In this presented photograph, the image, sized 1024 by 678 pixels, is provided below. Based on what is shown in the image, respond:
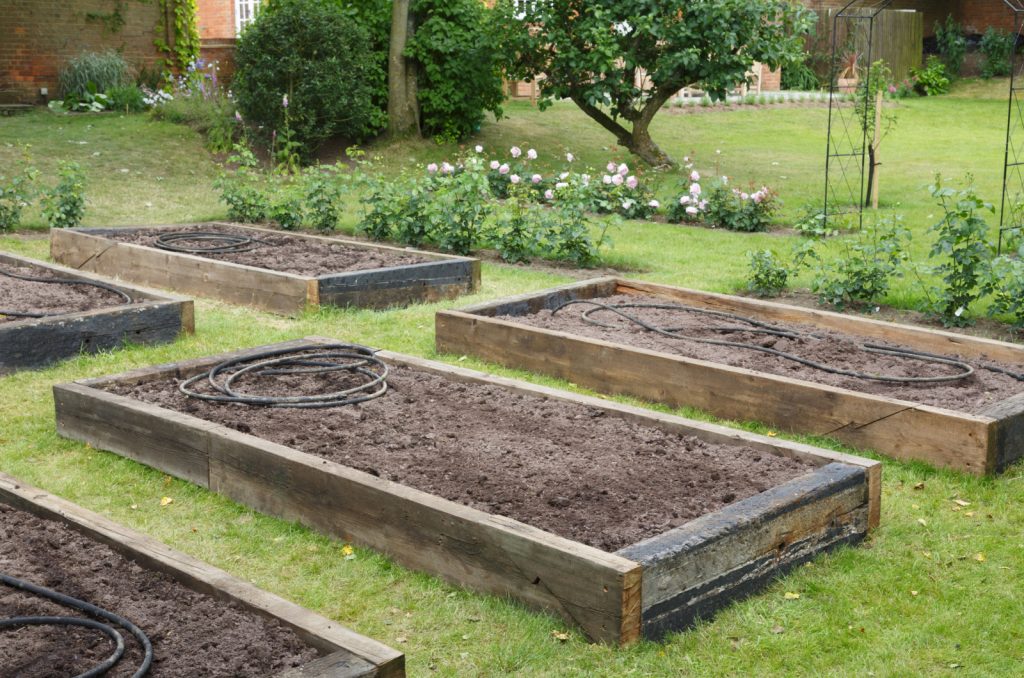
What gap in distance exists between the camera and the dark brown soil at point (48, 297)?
708 centimetres

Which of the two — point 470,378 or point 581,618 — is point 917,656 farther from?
point 470,378

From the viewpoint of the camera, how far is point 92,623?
3199 millimetres

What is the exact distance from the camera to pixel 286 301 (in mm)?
7816

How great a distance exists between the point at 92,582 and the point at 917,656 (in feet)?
8.05

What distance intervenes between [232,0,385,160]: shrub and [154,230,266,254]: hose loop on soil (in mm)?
5414

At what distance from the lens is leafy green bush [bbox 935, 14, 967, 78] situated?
30.4 metres

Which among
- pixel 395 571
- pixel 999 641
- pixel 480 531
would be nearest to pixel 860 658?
pixel 999 641

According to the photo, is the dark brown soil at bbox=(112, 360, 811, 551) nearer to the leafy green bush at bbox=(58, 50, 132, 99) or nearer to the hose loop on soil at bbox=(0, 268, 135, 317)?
the hose loop on soil at bbox=(0, 268, 135, 317)

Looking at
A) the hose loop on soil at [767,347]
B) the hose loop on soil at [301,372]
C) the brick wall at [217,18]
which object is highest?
the brick wall at [217,18]

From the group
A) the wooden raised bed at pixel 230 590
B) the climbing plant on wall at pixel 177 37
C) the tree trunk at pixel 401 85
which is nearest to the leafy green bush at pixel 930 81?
the tree trunk at pixel 401 85

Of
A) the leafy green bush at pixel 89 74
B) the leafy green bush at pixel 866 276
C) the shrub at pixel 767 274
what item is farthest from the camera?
the leafy green bush at pixel 89 74

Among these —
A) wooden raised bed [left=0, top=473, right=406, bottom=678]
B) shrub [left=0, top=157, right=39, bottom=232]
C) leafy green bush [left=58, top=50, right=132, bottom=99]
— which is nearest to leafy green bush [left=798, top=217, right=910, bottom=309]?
wooden raised bed [left=0, top=473, right=406, bottom=678]

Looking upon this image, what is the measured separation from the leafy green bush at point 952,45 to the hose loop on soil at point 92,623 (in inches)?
1197

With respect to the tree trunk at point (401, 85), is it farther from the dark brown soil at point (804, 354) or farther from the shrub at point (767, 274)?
the dark brown soil at point (804, 354)
